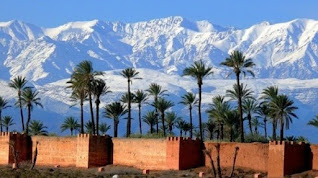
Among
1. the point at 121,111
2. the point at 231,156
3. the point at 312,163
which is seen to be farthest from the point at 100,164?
the point at 121,111

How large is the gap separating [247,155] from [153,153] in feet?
24.9

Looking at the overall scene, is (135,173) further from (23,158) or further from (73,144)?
(23,158)

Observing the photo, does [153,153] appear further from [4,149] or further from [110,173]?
[4,149]

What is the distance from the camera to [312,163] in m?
56.1

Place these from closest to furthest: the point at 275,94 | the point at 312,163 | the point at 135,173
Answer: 1. the point at 312,163
2. the point at 135,173
3. the point at 275,94

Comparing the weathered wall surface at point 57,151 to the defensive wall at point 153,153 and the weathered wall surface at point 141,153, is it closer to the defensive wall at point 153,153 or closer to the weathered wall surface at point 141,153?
the defensive wall at point 153,153

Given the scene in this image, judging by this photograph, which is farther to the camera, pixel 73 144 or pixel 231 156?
pixel 73 144

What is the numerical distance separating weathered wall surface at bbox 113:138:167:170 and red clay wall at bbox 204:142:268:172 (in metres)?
4.24

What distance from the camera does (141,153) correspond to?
64.3m

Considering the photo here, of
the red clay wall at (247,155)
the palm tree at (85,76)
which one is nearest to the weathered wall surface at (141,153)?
the red clay wall at (247,155)

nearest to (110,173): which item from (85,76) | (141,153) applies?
(141,153)

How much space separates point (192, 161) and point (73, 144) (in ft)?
33.7

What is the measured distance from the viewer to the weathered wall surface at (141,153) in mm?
63281

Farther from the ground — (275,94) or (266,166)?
(275,94)
